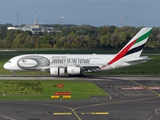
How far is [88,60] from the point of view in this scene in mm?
72938

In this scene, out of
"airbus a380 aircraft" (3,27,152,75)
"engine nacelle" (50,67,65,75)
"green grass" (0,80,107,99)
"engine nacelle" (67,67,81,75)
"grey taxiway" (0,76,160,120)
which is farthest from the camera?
"airbus a380 aircraft" (3,27,152,75)

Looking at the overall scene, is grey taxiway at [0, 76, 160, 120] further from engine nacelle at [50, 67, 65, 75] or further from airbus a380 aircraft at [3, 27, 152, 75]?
airbus a380 aircraft at [3, 27, 152, 75]

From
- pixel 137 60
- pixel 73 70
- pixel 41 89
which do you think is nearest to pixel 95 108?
pixel 41 89

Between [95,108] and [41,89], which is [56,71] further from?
[95,108]

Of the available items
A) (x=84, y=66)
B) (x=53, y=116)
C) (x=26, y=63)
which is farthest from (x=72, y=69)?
(x=53, y=116)

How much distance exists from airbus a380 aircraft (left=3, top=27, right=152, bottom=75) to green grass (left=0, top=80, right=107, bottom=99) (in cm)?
748

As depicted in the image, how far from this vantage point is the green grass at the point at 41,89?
50.6m

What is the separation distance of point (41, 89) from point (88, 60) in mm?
18612

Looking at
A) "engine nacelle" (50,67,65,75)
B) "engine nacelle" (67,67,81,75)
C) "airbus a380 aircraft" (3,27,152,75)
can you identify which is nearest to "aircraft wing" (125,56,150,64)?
"airbus a380 aircraft" (3,27,152,75)

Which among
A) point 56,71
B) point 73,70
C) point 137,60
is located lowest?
point 56,71

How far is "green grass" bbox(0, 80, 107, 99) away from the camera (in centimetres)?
5056

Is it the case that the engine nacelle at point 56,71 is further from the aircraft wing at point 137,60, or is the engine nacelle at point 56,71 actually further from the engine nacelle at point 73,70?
the aircraft wing at point 137,60

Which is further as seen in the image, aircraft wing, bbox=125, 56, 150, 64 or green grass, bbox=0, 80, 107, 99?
aircraft wing, bbox=125, 56, 150, 64

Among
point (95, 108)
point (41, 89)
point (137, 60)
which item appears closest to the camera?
point (95, 108)
